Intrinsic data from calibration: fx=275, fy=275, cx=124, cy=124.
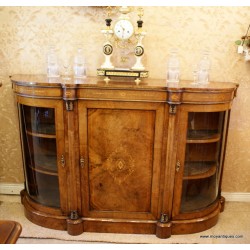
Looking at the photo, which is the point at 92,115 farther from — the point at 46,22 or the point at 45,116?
the point at 46,22

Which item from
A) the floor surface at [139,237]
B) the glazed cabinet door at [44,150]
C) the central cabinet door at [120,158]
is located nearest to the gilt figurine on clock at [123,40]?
the central cabinet door at [120,158]

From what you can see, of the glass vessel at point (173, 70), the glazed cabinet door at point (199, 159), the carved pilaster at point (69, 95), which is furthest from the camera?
the glass vessel at point (173, 70)

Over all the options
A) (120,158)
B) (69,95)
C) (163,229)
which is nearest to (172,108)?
(120,158)

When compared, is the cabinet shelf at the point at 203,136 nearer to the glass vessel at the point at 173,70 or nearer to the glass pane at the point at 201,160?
the glass pane at the point at 201,160

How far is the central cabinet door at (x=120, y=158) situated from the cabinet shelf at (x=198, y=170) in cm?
21

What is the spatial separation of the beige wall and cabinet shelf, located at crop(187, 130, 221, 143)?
0.38m

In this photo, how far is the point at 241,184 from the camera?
2.28 m

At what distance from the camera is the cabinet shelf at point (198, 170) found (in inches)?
72.0

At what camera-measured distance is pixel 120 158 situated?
5.76 feet

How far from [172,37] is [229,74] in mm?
498

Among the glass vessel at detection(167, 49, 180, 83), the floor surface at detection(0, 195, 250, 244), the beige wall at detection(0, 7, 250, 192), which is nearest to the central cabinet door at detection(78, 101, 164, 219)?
the floor surface at detection(0, 195, 250, 244)

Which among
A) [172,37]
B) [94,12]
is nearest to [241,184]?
[172,37]

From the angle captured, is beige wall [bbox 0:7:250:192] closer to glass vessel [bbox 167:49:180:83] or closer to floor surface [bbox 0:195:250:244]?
glass vessel [bbox 167:49:180:83]

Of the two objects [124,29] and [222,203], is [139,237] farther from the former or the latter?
[124,29]
